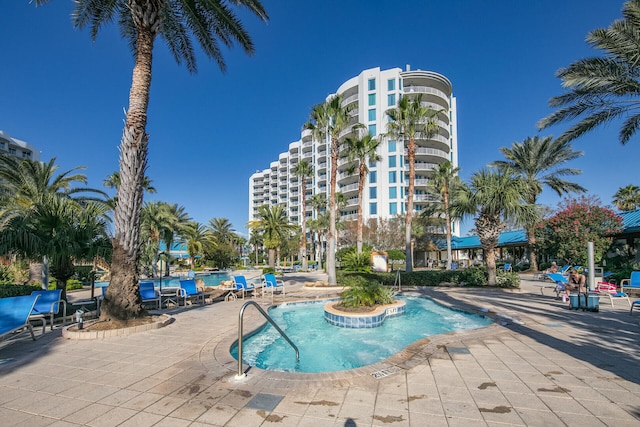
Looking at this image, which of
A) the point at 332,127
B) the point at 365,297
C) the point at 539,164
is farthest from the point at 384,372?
the point at 539,164

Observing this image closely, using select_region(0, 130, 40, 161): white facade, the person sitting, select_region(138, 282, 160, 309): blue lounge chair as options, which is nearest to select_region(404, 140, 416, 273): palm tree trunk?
the person sitting

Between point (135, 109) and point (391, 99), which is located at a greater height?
point (391, 99)

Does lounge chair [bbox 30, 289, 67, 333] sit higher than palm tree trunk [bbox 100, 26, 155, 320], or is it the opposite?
palm tree trunk [bbox 100, 26, 155, 320]

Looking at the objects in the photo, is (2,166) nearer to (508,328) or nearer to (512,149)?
(508,328)

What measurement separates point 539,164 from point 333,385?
30.4 m

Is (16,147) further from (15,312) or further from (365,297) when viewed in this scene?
(365,297)

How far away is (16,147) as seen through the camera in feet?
188

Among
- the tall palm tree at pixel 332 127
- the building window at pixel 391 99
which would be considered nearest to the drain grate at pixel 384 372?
the tall palm tree at pixel 332 127

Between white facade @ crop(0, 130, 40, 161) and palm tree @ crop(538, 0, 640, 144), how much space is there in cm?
7219

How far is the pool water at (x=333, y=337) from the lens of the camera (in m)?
Result: 6.01

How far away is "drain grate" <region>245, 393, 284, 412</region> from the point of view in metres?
3.29

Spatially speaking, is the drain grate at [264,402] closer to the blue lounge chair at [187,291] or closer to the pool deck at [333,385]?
the pool deck at [333,385]

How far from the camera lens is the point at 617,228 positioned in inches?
768

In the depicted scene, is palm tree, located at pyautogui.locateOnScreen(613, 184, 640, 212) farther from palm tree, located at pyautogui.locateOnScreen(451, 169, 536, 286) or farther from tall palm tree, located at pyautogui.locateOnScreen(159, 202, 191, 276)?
tall palm tree, located at pyautogui.locateOnScreen(159, 202, 191, 276)
